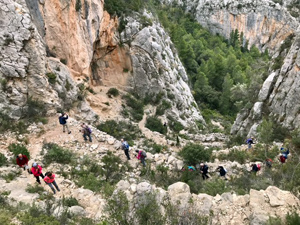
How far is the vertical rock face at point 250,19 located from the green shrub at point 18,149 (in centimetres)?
7041

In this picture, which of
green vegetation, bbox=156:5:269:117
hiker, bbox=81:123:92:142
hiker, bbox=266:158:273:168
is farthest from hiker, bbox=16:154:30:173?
green vegetation, bbox=156:5:269:117

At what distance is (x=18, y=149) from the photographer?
1118 cm

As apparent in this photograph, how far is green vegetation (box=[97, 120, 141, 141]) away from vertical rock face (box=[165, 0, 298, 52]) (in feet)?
201

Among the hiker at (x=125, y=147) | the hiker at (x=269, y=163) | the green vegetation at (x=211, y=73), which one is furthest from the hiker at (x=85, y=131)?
the green vegetation at (x=211, y=73)

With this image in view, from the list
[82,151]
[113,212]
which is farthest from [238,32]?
[113,212]

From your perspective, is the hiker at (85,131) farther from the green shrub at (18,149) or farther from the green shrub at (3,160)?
the green shrub at (3,160)

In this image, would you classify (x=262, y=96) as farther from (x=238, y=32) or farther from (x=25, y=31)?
(x=238, y=32)

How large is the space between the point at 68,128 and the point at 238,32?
70004 millimetres

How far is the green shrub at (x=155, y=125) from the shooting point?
2257cm

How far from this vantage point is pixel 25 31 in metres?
14.4

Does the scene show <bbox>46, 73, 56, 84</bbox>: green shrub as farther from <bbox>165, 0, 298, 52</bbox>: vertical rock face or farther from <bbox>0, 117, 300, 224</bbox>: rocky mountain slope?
<bbox>165, 0, 298, 52</bbox>: vertical rock face

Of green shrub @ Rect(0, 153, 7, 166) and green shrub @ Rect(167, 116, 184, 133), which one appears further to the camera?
green shrub @ Rect(167, 116, 184, 133)

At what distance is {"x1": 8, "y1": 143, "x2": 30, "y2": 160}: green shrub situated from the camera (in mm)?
11100

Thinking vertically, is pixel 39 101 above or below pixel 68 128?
above
